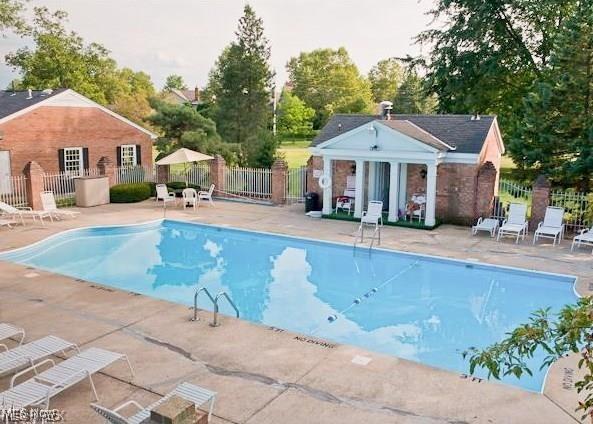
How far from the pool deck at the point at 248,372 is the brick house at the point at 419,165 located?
7146 mm

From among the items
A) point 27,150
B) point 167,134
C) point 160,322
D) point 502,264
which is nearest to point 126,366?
point 160,322

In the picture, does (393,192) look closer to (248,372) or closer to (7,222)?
(248,372)

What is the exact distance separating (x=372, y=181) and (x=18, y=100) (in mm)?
18338

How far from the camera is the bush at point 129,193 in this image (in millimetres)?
24281

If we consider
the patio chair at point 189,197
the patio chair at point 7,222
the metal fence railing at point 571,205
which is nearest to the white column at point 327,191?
the patio chair at point 189,197

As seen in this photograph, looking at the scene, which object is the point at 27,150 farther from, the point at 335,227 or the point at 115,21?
the point at 335,227

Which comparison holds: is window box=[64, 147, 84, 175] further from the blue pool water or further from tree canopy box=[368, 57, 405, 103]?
tree canopy box=[368, 57, 405, 103]

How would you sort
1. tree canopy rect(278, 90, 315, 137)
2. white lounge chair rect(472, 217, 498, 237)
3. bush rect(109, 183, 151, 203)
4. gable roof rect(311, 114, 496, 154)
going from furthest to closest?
tree canopy rect(278, 90, 315, 137) → bush rect(109, 183, 151, 203) → gable roof rect(311, 114, 496, 154) → white lounge chair rect(472, 217, 498, 237)

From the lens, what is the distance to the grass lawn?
49.2m

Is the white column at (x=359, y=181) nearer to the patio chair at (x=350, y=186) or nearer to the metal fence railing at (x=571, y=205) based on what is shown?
the patio chair at (x=350, y=186)

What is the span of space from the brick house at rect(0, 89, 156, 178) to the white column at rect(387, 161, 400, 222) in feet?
51.1

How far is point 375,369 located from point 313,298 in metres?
5.23

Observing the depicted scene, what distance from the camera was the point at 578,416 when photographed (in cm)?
684

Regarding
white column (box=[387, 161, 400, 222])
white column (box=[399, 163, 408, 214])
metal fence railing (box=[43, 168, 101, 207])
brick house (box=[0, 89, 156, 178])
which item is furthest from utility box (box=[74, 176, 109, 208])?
white column (box=[399, 163, 408, 214])
